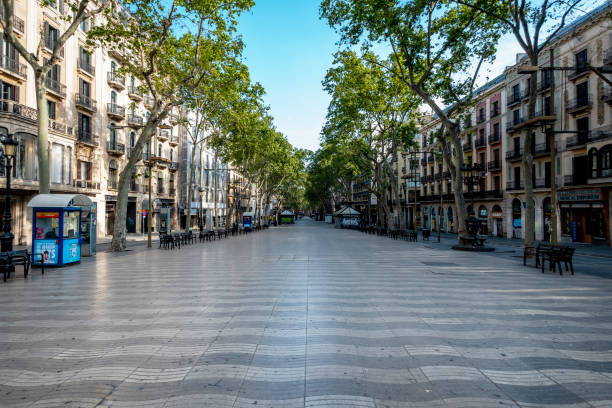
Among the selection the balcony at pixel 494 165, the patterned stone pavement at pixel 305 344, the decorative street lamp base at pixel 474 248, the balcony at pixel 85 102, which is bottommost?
the decorative street lamp base at pixel 474 248

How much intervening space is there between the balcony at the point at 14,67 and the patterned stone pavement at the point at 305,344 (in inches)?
685

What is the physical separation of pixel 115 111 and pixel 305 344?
33.0m

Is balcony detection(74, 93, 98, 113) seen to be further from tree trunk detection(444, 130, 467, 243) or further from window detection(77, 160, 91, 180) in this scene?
tree trunk detection(444, 130, 467, 243)

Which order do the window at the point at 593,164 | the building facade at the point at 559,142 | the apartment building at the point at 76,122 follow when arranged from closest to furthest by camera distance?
the apartment building at the point at 76,122 → the building facade at the point at 559,142 → the window at the point at 593,164

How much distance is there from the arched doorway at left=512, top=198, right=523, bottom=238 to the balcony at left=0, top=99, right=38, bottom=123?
3771cm

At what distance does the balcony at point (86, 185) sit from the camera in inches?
1072

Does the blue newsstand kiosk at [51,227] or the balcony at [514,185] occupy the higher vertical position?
the balcony at [514,185]

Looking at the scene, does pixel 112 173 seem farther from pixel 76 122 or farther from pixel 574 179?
pixel 574 179

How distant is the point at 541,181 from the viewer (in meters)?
28.8

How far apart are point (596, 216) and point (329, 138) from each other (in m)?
23.4

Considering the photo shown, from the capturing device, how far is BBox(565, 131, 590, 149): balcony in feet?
80.6

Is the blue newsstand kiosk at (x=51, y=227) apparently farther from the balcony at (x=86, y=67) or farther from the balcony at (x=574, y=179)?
the balcony at (x=574, y=179)

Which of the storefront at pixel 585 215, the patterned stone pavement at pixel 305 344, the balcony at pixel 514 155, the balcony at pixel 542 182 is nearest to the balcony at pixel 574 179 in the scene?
the storefront at pixel 585 215

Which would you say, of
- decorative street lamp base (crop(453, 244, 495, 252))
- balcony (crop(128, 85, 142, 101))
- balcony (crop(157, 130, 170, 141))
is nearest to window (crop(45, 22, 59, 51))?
balcony (crop(128, 85, 142, 101))
